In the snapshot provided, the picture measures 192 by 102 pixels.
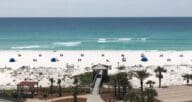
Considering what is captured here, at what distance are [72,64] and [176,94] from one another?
26.5 metres

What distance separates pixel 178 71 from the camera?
2603 inches

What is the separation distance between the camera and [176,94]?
50.0 metres

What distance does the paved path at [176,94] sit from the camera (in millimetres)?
47562

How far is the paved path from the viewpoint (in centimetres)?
4756

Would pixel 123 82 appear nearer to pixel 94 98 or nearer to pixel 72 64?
pixel 94 98

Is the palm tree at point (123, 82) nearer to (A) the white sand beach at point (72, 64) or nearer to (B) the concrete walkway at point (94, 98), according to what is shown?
(B) the concrete walkway at point (94, 98)

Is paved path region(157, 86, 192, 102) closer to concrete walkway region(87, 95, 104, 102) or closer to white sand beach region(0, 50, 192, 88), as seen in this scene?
white sand beach region(0, 50, 192, 88)

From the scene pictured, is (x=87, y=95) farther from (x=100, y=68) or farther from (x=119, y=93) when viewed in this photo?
(x=100, y=68)

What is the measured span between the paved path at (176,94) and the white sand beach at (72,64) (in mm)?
4546

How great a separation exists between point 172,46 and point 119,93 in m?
60.1

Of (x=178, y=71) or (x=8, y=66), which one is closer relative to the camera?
(x=178, y=71)

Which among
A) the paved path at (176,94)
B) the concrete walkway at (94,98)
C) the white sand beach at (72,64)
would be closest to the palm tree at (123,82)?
the concrete walkway at (94,98)

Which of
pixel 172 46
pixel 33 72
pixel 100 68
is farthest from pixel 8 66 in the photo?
pixel 172 46

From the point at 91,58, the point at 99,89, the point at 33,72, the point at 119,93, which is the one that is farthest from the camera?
the point at 91,58
